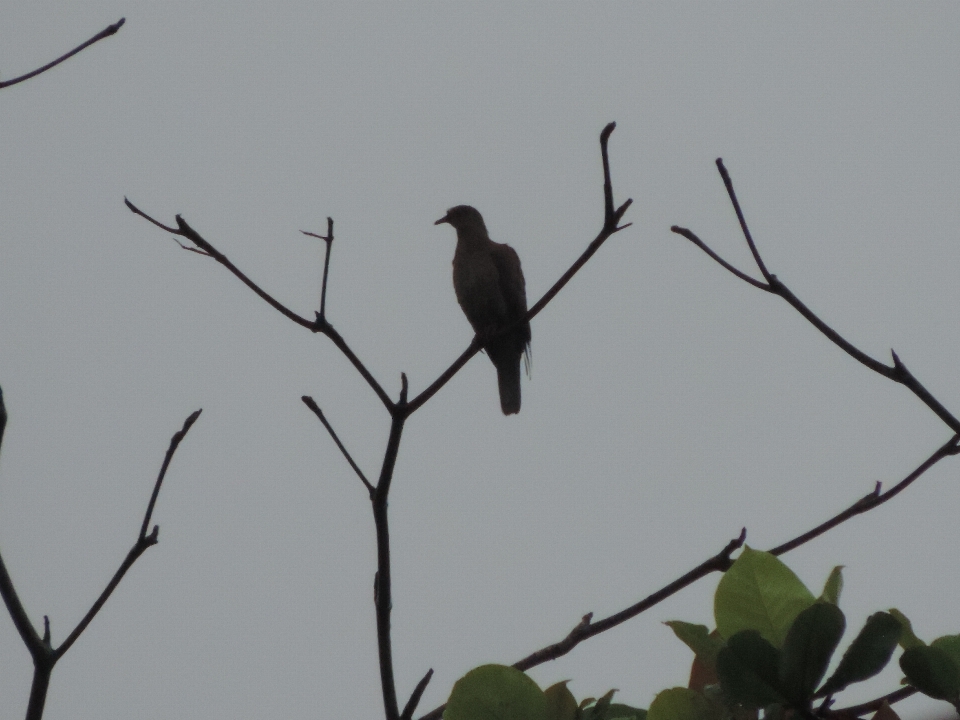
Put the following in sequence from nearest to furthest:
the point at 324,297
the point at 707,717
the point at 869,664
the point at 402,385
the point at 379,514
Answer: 1. the point at 869,664
2. the point at 707,717
3. the point at 379,514
4. the point at 402,385
5. the point at 324,297

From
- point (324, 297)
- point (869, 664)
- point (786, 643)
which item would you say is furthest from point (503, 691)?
point (324, 297)

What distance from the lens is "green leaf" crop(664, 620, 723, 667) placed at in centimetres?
172

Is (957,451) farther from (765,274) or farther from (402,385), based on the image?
(402,385)

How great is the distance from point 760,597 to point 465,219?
18.8 ft

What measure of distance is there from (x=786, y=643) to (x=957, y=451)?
0.42 meters

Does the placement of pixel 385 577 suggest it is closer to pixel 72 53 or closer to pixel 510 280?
pixel 72 53

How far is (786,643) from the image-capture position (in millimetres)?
1567

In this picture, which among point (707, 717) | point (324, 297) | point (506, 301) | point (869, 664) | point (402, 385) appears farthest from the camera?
point (506, 301)

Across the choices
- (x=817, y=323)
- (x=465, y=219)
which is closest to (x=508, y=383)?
(x=465, y=219)

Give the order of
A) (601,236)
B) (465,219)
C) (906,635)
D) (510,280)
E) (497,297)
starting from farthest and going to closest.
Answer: (465,219)
(510,280)
(497,297)
(601,236)
(906,635)

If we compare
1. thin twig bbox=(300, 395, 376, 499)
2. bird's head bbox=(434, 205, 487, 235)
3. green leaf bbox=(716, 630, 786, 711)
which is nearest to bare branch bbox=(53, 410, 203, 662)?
thin twig bbox=(300, 395, 376, 499)

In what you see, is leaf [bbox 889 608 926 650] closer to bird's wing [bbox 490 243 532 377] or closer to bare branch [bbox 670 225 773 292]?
bare branch [bbox 670 225 773 292]

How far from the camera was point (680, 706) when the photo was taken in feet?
5.53

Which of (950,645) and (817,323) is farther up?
(817,323)
